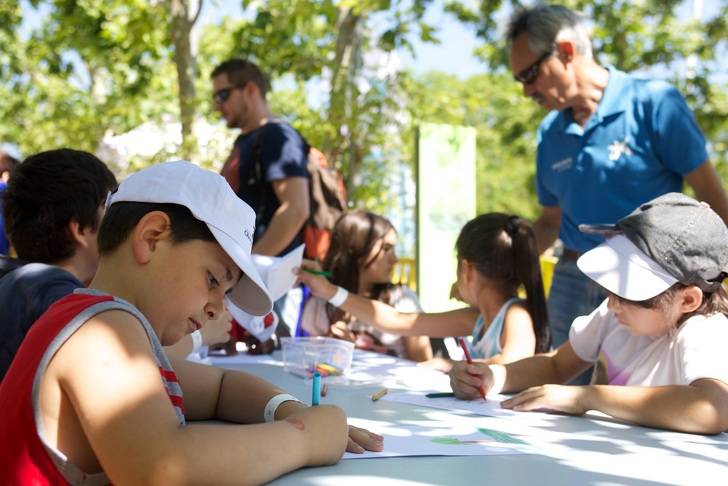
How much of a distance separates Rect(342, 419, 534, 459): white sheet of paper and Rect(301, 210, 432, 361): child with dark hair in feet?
6.29

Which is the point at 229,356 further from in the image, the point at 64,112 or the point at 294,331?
the point at 64,112

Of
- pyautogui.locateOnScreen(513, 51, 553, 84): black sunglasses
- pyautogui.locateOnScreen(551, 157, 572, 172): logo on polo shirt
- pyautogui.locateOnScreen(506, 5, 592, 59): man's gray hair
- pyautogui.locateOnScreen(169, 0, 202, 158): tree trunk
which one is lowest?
pyautogui.locateOnScreen(551, 157, 572, 172): logo on polo shirt

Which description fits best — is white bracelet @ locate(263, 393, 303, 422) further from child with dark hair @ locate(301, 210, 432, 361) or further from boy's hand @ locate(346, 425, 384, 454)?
child with dark hair @ locate(301, 210, 432, 361)

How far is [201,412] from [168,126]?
258 inches

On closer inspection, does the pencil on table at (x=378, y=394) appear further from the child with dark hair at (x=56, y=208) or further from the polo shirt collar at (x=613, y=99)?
the polo shirt collar at (x=613, y=99)

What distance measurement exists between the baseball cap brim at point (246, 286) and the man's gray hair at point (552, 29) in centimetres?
205

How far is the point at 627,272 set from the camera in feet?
7.13

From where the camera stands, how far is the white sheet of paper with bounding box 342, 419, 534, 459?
162 cm

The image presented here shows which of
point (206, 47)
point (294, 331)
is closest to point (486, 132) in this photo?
point (206, 47)

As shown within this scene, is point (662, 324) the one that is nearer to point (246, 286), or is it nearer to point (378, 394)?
point (378, 394)

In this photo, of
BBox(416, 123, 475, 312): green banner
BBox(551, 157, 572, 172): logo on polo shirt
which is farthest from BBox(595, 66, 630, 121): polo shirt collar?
BBox(416, 123, 475, 312): green banner

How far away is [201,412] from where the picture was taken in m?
1.84

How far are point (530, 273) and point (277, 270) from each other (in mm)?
925

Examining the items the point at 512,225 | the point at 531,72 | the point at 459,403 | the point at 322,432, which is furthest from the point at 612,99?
the point at 322,432
